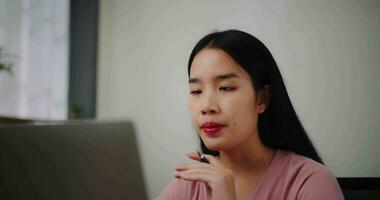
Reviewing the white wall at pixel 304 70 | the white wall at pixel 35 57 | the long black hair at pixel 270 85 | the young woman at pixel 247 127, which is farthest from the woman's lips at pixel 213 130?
the white wall at pixel 35 57

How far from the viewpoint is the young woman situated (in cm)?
74

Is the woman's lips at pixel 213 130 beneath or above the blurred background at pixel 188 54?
beneath

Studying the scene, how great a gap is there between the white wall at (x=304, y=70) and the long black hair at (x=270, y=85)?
115 mm

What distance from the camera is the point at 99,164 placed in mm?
492

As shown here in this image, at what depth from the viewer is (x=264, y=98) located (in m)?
0.80

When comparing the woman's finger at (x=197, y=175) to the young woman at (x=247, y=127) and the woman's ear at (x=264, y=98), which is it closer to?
the young woman at (x=247, y=127)

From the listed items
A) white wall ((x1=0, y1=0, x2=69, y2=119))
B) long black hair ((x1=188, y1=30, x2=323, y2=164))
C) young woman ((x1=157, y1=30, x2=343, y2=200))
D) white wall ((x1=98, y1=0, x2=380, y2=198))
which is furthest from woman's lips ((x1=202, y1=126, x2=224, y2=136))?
white wall ((x1=0, y1=0, x2=69, y2=119))

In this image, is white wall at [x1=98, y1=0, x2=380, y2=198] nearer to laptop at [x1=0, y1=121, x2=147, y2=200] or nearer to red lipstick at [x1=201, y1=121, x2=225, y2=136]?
red lipstick at [x1=201, y1=121, x2=225, y2=136]

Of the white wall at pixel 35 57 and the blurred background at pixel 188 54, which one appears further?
the white wall at pixel 35 57

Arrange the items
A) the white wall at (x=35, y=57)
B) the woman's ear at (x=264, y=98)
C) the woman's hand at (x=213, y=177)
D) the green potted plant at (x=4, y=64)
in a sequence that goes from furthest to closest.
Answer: the white wall at (x=35, y=57), the green potted plant at (x=4, y=64), the woman's ear at (x=264, y=98), the woman's hand at (x=213, y=177)

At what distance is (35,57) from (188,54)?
787mm

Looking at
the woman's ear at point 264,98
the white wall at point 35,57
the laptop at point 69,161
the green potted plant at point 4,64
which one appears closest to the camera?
the laptop at point 69,161

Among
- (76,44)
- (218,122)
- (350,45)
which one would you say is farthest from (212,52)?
(76,44)

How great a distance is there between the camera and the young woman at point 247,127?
74 cm
